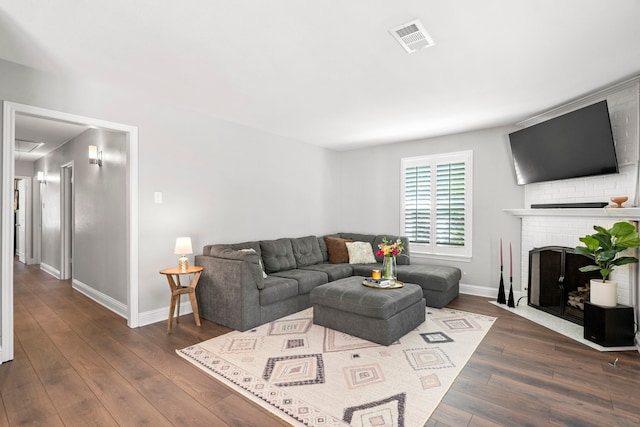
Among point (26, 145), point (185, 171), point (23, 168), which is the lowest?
point (185, 171)

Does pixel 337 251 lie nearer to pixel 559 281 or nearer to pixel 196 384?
pixel 559 281

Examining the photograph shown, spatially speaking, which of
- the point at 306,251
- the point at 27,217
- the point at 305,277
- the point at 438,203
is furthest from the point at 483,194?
the point at 27,217

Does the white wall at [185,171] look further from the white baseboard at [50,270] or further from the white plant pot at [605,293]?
the white plant pot at [605,293]

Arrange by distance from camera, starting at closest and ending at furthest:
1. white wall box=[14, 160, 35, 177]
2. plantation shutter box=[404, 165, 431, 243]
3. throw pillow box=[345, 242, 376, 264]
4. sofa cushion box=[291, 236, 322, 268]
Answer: sofa cushion box=[291, 236, 322, 268], throw pillow box=[345, 242, 376, 264], plantation shutter box=[404, 165, 431, 243], white wall box=[14, 160, 35, 177]

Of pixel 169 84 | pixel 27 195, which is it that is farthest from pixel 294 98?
pixel 27 195

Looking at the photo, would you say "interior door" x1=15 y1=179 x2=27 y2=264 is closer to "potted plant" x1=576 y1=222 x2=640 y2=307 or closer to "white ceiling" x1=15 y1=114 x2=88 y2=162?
"white ceiling" x1=15 y1=114 x2=88 y2=162

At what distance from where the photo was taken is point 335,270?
187 inches

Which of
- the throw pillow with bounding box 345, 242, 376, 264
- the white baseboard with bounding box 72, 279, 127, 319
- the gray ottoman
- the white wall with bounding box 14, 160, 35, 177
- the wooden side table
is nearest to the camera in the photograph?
the gray ottoman

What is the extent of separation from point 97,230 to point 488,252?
576 cm

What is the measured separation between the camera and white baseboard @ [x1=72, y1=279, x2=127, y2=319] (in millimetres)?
3951

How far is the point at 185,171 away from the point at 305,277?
205cm

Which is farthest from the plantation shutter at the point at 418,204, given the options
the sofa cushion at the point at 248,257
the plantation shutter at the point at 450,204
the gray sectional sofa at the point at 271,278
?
the sofa cushion at the point at 248,257

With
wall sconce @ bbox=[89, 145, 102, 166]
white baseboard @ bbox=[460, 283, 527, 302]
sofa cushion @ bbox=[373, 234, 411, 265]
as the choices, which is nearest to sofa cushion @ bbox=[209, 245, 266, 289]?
wall sconce @ bbox=[89, 145, 102, 166]

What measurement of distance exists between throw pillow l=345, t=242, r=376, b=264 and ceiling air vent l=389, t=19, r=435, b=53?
348 centimetres
